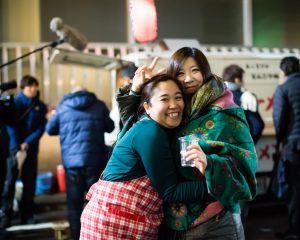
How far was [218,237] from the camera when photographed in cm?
250

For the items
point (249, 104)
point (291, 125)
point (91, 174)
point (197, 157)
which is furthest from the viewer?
point (291, 125)

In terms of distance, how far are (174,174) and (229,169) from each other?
0.27m

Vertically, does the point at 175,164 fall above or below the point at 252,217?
above

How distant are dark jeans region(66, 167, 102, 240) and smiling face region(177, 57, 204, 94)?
3.15 metres

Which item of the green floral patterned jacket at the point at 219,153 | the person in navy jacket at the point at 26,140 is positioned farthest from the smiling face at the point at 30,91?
the green floral patterned jacket at the point at 219,153

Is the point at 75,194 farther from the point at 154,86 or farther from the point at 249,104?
the point at 154,86

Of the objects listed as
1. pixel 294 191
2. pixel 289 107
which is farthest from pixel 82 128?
pixel 294 191

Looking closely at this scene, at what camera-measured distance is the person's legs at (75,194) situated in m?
5.55

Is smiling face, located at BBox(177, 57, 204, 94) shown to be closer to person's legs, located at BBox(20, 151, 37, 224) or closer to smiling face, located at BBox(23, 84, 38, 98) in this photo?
smiling face, located at BBox(23, 84, 38, 98)

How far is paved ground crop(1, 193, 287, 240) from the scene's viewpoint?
21.0ft

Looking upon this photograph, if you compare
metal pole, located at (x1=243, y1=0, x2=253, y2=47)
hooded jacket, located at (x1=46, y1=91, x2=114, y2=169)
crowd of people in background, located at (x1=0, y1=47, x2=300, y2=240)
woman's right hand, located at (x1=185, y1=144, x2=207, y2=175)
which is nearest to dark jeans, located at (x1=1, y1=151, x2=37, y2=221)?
hooded jacket, located at (x1=46, y1=91, x2=114, y2=169)

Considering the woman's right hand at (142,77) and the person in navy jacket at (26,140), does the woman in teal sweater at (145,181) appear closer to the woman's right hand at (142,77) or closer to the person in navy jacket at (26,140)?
the woman's right hand at (142,77)

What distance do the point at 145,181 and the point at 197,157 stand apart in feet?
1.09

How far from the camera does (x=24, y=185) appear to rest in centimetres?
711
